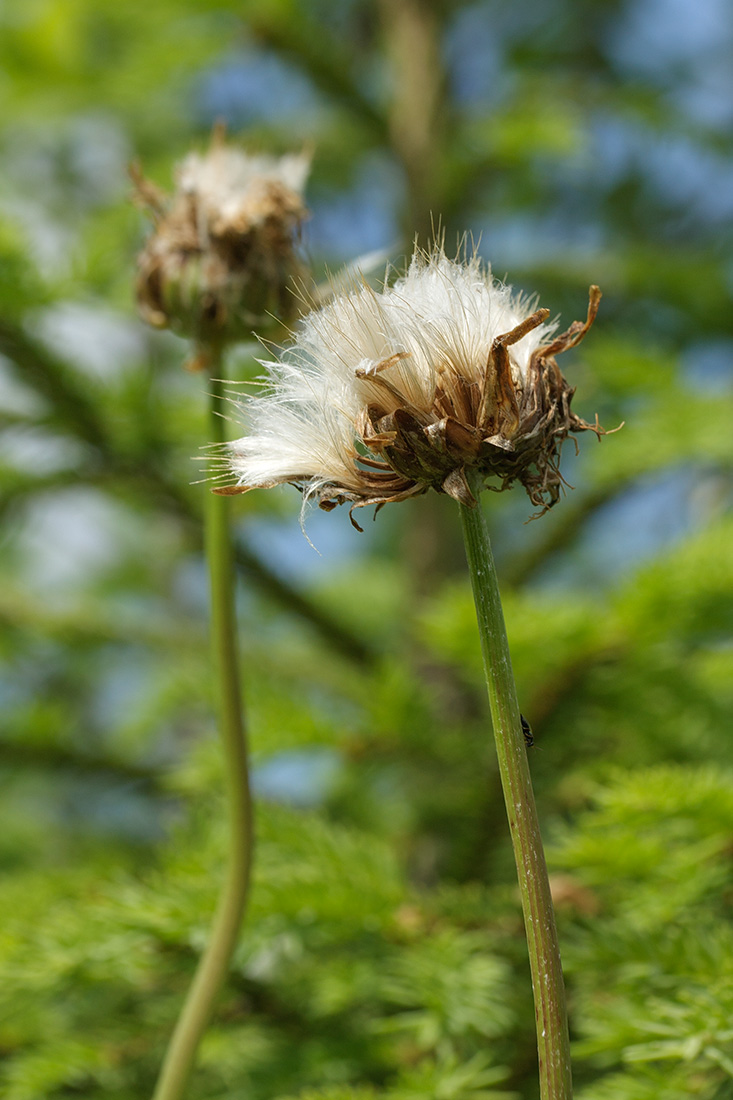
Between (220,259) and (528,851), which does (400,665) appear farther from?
(528,851)

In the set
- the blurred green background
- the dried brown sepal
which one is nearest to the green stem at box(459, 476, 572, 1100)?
the dried brown sepal

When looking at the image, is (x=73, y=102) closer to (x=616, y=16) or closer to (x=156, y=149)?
(x=156, y=149)

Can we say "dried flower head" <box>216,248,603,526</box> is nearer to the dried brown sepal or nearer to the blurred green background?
the dried brown sepal

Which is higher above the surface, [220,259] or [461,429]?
[220,259]

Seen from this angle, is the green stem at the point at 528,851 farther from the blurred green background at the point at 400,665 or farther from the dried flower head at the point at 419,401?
the blurred green background at the point at 400,665

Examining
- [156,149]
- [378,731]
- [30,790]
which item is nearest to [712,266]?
[378,731]

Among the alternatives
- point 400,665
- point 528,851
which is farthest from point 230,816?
point 400,665

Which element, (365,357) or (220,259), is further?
(220,259)
